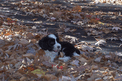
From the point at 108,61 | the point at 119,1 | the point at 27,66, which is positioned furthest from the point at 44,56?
the point at 119,1

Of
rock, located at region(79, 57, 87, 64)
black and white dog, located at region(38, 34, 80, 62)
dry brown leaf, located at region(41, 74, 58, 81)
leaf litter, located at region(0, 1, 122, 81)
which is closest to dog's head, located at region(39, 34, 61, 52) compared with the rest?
black and white dog, located at region(38, 34, 80, 62)

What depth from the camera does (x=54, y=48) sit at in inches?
155

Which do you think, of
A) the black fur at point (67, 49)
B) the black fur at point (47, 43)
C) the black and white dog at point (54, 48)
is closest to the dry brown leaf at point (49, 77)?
the black and white dog at point (54, 48)

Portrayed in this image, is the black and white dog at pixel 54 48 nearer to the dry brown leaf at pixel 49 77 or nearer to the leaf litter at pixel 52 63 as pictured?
the leaf litter at pixel 52 63

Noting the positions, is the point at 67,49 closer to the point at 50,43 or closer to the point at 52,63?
the point at 50,43

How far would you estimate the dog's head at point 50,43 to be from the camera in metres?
3.83

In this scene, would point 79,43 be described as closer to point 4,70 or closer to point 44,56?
point 44,56

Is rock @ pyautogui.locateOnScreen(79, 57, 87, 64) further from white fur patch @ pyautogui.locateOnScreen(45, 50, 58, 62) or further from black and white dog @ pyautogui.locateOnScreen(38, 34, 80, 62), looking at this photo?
white fur patch @ pyautogui.locateOnScreen(45, 50, 58, 62)

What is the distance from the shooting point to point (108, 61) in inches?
152

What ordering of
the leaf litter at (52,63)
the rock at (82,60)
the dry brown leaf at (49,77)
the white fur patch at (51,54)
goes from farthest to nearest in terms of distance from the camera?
the white fur patch at (51,54), the rock at (82,60), the leaf litter at (52,63), the dry brown leaf at (49,77)

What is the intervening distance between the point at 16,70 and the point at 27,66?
0.28 metres

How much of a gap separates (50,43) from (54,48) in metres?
0.21

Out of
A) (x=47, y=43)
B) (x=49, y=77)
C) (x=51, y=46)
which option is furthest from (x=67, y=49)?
(x=49, y=77)

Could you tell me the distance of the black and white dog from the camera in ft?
12.6
